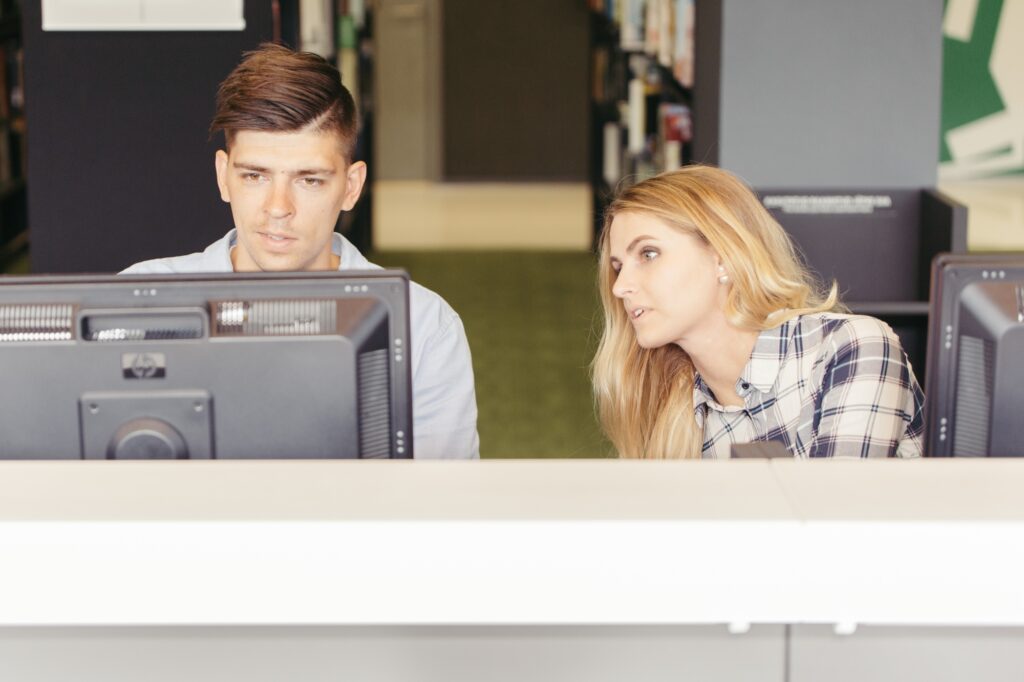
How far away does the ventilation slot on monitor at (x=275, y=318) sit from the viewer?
53.3 inches

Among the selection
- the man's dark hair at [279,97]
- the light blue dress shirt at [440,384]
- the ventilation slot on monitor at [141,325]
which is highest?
the man's dark hair at [279,97]

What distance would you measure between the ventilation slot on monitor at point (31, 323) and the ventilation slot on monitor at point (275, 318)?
0.49ft

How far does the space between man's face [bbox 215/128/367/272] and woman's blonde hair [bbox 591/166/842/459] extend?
1.47ft

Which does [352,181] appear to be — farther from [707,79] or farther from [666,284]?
[707,79]

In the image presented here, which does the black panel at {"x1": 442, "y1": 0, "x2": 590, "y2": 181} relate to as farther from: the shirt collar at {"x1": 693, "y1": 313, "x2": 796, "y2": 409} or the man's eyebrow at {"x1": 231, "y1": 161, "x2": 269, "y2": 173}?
the shirt collar at {"x1": 693, "y1": 313, "x2": 796, "y2": 409}

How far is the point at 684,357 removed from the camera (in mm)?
2098

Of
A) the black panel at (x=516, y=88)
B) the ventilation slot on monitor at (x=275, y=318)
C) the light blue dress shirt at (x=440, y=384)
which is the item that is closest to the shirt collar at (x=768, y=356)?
the light blue dress shirt at (x=440, y=384)

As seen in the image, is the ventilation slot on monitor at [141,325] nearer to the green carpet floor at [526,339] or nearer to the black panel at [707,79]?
the green carpet floor at [526,339]

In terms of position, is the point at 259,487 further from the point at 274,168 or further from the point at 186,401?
the point at 274,168

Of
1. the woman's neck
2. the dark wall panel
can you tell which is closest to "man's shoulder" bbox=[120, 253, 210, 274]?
the woman's neck

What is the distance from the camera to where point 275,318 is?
1.36m

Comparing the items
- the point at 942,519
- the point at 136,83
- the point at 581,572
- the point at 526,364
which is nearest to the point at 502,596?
the point at 581,572

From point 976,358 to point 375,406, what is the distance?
61 cm

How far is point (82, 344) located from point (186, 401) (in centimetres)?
12
